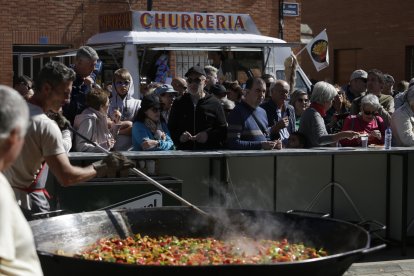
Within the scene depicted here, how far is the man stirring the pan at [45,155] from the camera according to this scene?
5250mm

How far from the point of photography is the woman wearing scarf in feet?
26.6

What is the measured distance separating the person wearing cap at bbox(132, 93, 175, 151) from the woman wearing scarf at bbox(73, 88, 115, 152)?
0.34 metres

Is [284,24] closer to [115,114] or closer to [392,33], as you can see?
[392,33]

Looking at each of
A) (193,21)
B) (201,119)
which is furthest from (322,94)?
(193,21)

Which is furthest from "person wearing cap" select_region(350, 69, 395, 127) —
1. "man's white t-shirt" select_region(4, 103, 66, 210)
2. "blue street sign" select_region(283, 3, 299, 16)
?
"blue street sign" select_region(283, 3, 299, 16)

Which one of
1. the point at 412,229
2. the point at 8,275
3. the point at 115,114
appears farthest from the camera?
the point at 412,229

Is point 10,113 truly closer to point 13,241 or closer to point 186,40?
point 13,241

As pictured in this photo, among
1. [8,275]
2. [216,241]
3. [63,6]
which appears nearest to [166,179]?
[216,241]

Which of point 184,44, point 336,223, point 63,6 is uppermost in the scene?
point 63,6

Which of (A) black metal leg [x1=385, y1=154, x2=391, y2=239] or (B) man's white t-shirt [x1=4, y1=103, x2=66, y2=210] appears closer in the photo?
(B) man's white t-shirt [x1=4, y1=103, x2=66, y2=210]

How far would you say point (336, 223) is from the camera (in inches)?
218

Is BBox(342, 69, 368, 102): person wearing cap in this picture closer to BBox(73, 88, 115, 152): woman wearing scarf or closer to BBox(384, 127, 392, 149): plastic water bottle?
BBox(384, 127, 392, 149): plastic water bottle

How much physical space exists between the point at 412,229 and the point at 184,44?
24.4ft

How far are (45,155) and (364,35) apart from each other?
80.1ft
